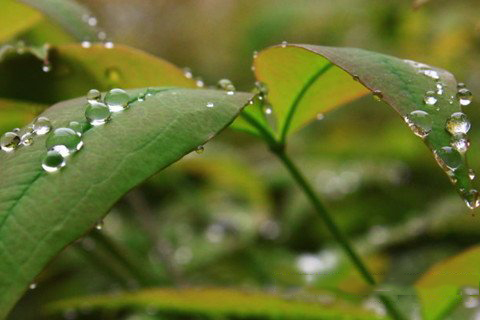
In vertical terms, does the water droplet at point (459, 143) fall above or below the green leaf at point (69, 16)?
below

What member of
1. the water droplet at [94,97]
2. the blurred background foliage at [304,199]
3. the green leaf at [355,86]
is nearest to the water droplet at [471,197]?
the green leaf at [355,86]

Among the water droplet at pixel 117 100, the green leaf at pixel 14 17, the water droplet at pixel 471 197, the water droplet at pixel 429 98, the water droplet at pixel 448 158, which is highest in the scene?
the green leaf at pixel 14 17

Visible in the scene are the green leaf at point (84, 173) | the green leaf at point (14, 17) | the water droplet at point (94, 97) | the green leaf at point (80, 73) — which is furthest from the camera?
the green leaf at point (14, 17)

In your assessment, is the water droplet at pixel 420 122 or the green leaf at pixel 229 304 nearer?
the water droplet at pixel 420 122

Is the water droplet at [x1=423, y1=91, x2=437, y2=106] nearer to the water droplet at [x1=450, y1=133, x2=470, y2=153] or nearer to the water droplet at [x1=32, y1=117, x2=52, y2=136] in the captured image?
the water droplet at [x1=450, y1=133, x2=470, y2=153]

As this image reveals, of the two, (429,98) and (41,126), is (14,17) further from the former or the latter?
(429,98)

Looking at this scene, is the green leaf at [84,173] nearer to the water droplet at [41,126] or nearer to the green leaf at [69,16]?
the water droplet at [41,126]

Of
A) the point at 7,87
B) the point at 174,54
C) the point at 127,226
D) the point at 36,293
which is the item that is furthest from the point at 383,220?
the point at 174,54
